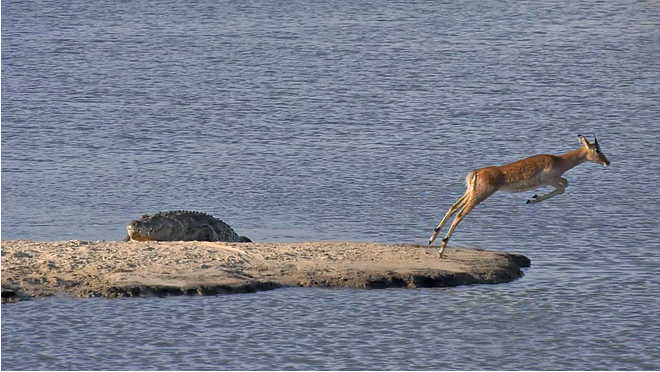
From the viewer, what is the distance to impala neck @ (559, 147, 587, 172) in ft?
64.4

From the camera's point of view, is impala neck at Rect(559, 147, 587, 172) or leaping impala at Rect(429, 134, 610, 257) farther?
impala neck at Rect(559, 147, 587, 172)

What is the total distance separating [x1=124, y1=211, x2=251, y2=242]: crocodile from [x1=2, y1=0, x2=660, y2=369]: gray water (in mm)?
1042

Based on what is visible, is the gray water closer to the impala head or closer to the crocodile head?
the crocodile head

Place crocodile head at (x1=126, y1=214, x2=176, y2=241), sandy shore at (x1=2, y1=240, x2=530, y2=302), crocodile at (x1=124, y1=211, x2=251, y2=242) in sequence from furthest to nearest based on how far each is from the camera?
crocodile at (x1=124, y1=211, x2=251, y2=242) → crocodile head at (x1=126, y1=214, x2=176, y2=241) → sandy shore at (x1=2, y1=240, x2=530, y2=302)

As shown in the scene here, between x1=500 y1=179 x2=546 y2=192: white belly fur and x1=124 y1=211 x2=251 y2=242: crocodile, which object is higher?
x1=500 y1=179 x2=546 y2=192: white belly fur

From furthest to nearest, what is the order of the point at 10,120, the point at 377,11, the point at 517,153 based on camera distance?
the point at 377,11
the point at 10,120
the point at 517,153

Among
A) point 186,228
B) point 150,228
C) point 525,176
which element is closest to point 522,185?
point 525,176

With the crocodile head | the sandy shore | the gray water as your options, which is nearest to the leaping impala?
the sandy shore

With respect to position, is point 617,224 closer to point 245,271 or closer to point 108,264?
point 245,271

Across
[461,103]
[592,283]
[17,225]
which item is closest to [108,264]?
[17,225]

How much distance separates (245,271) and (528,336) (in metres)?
3.76

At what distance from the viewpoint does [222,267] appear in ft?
61.5

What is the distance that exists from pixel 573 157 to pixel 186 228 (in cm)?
554

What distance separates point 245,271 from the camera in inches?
736
